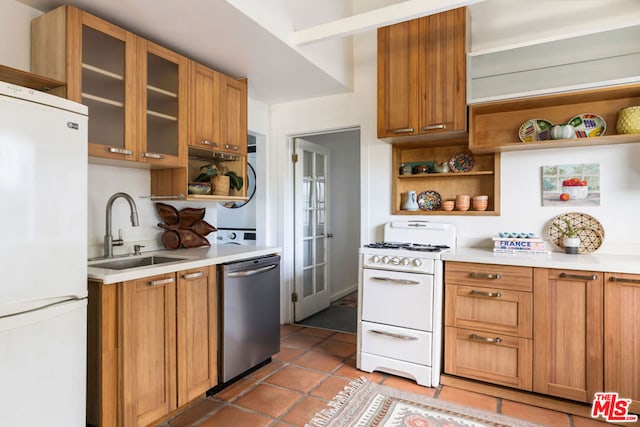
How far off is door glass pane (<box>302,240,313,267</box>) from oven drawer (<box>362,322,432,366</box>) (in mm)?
1465

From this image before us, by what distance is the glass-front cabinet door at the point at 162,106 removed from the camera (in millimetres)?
2246

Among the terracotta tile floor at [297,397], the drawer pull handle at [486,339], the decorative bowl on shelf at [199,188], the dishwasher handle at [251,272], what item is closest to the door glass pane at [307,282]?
the terracotta tile floor at [297,397]

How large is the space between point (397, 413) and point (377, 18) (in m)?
2.44

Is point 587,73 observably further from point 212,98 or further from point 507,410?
point 212,98

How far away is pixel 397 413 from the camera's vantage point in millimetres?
2172

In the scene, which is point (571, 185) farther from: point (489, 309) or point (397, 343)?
point (397, 343)

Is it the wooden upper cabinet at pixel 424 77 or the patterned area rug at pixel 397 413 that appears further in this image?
the wooden upper cabinet at pixel 424 77

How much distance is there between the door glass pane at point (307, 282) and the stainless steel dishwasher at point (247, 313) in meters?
1.20

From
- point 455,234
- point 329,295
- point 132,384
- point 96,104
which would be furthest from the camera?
point 329,295

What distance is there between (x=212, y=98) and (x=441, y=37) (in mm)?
1733

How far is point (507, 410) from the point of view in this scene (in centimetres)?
222

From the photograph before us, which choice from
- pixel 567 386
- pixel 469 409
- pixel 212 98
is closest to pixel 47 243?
pixel 212 98

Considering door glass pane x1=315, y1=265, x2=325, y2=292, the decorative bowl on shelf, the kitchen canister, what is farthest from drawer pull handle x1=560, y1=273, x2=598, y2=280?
door glass pane x1=315, y1=265, x2=325, y2=292

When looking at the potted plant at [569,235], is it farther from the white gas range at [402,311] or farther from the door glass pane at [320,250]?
the door glass pane at [320,250]
